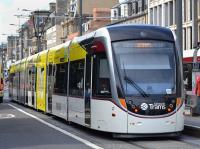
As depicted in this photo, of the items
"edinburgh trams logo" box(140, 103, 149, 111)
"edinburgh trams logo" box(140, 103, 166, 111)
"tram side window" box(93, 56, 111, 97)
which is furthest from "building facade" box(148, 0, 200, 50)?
"edinburgh trams logo" box(140, 103, 149, 111)

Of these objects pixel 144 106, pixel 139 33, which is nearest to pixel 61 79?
pixel 139 33

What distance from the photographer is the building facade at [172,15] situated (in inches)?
2507

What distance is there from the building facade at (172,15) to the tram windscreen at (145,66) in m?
42.4

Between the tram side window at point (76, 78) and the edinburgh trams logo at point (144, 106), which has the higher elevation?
the tram side window at point (76, 78)

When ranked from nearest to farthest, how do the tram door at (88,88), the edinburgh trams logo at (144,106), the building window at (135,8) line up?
the edinburgh trams logo at (144,106) → the tram door at (88,88) → the building window at (135,8)

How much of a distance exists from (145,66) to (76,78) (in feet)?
12.4

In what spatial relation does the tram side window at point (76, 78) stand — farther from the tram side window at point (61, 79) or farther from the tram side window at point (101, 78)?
the tram side window at point (101, 78)

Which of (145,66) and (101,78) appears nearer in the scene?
(145,66)

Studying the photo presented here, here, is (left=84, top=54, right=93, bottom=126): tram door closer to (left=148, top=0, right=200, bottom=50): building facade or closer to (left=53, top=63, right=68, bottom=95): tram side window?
(left=53, top=63, right=68, bottom=95): tram side window

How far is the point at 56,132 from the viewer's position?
1877 cm

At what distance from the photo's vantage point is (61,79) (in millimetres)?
22375

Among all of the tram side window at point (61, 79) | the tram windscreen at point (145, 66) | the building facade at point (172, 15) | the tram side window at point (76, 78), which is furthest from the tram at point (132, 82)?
the building facade at point (172, 15)

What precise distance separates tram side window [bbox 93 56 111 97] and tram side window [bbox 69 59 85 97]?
1589mm

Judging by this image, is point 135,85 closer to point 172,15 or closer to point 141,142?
point 141,142
